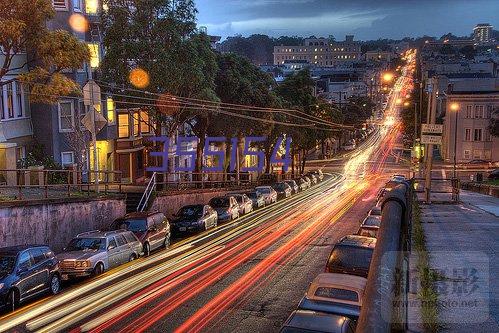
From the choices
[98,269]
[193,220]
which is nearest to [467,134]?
[193,220]

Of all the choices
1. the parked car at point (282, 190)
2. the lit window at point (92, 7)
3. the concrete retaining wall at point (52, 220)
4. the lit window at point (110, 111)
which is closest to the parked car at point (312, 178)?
the parked car at point (282, 190)

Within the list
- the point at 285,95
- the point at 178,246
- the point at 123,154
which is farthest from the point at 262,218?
the point at 285,95

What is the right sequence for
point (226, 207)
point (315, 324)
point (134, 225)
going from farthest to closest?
point (226, 207) < point (134, 225) < point (315, 324)

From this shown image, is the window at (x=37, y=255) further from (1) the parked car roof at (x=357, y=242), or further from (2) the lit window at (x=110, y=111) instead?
(2) the lit window at (x=110, y=111)

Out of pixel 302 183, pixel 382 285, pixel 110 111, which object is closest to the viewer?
pixel 382 285

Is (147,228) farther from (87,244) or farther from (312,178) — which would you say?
(312,178)

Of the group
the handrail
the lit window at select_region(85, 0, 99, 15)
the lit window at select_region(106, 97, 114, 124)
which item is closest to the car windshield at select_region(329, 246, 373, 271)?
the handrail

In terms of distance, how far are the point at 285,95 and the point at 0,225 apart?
161 feet

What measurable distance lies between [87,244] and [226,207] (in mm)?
14348

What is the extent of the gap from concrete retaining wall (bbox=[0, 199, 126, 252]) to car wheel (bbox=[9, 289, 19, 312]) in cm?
534

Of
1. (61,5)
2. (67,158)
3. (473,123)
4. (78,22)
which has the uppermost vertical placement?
(61,5)

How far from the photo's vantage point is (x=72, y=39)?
21.0 m

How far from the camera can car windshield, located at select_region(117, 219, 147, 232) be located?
2377cm

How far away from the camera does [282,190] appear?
159 ft
